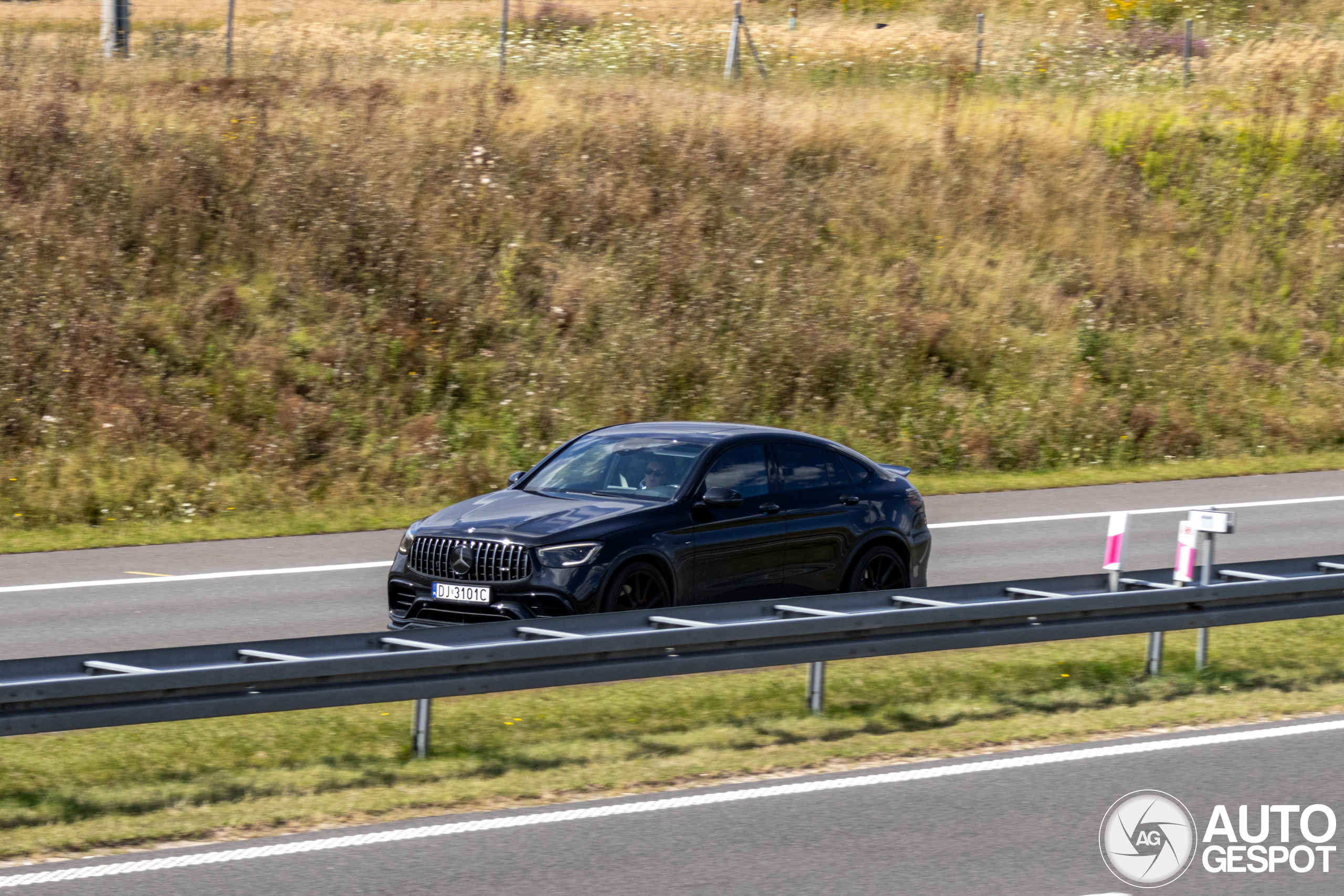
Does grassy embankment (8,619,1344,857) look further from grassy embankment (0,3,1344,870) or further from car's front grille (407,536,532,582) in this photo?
car's front grille (407,536,532,582)

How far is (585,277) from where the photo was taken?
24.1m

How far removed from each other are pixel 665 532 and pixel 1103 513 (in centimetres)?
999

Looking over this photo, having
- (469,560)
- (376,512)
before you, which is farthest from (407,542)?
(376,512)

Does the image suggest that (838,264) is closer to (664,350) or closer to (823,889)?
(664,350)

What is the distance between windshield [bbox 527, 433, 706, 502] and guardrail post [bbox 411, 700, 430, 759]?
2.88 meters

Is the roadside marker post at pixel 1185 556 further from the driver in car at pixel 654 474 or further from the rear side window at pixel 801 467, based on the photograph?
the driver in car at pixel 654 474

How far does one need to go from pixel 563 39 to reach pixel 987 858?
98.4 ft

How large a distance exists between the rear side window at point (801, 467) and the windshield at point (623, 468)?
0.71 meters

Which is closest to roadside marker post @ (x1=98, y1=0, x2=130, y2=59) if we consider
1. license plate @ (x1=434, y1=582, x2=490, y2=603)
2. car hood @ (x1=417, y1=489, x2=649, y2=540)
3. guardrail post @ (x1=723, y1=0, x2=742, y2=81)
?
guardrail post @ (x1=723, y1=0, x2=742, y2=81)

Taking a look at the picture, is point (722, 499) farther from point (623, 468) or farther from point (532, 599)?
point (532, 599)

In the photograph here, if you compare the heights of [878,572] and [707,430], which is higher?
[707,430]

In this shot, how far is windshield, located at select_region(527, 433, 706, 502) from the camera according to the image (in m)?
10.9

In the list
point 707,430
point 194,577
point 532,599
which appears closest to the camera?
point 532,599

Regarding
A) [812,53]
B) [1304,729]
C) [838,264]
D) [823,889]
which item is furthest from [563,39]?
[823,889]
